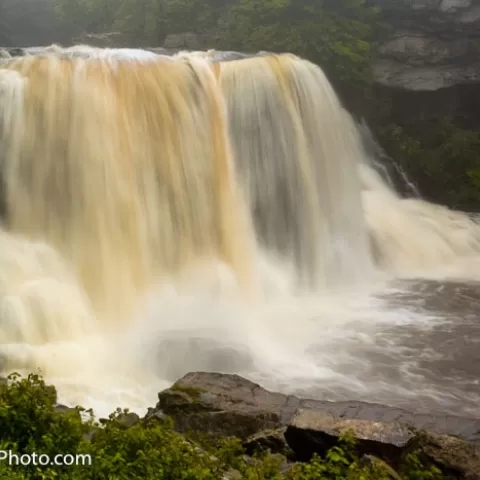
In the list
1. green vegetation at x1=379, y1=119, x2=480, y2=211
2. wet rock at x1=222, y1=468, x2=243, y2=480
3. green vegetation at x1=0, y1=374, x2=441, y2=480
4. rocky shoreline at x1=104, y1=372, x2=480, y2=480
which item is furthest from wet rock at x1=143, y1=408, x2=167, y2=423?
green vegetation at x1=379, y1=119, x2=480, y2=211

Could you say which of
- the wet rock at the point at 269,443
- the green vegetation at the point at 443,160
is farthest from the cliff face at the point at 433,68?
the wet rock at the point at 269,443

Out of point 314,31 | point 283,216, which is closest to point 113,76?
point 283,216

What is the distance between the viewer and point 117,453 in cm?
340

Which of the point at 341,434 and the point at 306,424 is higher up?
the point at 306,424

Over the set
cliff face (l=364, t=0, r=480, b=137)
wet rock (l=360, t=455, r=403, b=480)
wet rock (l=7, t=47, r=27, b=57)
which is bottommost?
wet rock (l=360, t=455, r=403, b=480)

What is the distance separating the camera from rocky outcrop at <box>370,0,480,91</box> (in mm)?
14797

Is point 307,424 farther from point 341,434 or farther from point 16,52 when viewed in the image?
point 16,52

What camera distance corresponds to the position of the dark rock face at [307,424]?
4.23m

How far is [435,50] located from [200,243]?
824cm

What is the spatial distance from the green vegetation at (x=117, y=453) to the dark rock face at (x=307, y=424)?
0.21 m

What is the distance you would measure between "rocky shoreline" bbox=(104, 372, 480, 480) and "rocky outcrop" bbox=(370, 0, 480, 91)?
35.3ft

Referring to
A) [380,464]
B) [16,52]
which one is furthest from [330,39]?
Answer: [380,464]

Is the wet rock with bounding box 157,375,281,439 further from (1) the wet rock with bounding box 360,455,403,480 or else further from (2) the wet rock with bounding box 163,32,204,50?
(2) the wet rock with bounding box 163,32,204,50

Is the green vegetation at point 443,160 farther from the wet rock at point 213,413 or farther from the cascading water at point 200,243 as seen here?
the wet rock at point 213,413
